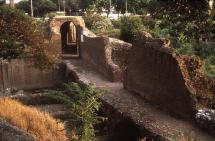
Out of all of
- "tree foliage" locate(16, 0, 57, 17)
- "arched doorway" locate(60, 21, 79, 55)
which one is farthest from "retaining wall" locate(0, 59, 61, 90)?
"tree foliage" locate(16, 0, 57, 17)

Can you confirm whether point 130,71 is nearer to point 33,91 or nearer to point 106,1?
point 33,91

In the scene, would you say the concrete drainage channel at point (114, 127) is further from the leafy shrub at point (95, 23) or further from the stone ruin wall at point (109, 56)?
the leafy shrub at point (95, 23)

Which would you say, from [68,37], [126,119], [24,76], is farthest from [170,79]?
[68,37]

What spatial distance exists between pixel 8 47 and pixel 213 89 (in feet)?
24.0

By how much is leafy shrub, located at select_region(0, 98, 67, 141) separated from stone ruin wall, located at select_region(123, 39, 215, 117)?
420cm

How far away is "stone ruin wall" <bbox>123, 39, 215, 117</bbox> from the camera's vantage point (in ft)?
48.5

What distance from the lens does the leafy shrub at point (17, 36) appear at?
16328 millimetres

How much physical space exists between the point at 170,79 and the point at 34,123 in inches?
213

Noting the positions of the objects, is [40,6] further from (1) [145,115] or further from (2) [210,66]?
(1) [145,115]

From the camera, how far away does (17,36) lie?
668 inches

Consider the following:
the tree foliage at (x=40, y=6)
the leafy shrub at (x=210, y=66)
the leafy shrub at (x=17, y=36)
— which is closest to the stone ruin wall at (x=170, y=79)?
the leafy shrub at (x=17, y=36)

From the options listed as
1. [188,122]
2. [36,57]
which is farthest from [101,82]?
[188,122]

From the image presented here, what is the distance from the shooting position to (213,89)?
1538 centimetres

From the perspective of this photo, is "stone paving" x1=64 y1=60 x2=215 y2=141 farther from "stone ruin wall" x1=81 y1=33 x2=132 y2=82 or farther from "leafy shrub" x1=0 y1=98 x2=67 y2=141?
"leafy shrub" x1=0 y1=98 x2=67 y2=141
